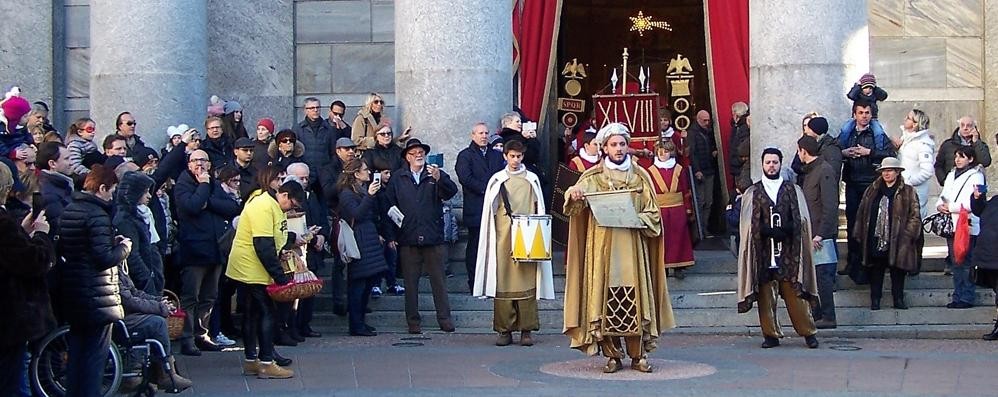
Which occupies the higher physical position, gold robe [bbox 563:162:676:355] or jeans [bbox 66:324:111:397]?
gold robe [bbox 563:162:676:355]

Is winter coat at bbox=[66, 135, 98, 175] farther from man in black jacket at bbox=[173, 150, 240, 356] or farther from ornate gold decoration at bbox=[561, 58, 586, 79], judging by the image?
ornate gold decoration at bbox=[561, 58, 586, 79]

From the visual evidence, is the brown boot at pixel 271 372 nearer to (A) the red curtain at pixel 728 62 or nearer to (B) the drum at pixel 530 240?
(B) the drum at pixel 530 240

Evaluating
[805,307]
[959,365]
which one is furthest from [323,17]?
[959,365]

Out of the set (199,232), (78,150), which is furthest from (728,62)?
(78,150)

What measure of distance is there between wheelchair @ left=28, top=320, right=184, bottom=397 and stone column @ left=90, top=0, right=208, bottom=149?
618cm

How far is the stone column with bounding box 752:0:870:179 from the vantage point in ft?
50.6

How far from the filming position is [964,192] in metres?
14.1

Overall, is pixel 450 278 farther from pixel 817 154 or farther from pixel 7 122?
pixel 7 122

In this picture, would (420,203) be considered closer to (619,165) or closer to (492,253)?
(492,253)

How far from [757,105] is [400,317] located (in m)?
4.43

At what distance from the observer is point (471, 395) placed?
10.2 meters

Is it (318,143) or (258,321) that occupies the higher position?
(318,143)

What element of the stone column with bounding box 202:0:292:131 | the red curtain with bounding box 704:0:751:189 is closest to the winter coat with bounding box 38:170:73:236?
the stone column with bounding box 202:0:292:131

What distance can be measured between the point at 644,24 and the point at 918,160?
358 inches
